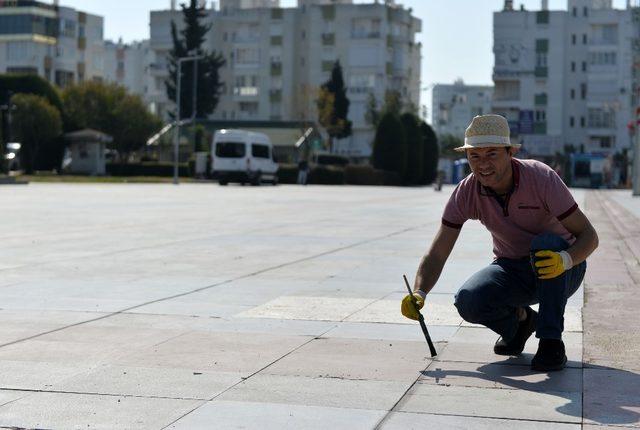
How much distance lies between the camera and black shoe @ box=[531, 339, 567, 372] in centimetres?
635

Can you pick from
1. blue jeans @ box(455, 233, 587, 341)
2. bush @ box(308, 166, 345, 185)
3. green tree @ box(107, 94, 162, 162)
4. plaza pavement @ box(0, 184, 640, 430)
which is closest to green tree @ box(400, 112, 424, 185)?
bush @ box(308, 166, 345, 185)

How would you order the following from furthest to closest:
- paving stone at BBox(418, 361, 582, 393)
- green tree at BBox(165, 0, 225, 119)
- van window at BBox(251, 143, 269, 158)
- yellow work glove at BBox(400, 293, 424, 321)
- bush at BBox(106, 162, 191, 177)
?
green tree at BBox(165, 0, 225, 119) < bush at BBox(106, 162, 191, 177) < van window at BBox(251, 143, 269, 158) < yellow work glove at BBox(400, 293, 424, 321) < paving stone at BBox(418, 361, 582, 393)

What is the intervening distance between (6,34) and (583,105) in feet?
189

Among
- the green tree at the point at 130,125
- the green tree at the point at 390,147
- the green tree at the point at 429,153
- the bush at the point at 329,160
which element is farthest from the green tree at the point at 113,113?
the green tree at the point at 429,153

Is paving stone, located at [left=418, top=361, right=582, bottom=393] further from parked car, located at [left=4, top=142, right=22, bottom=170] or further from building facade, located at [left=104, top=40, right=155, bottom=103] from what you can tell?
building facade, located at [left=104, top=40, right=155, bottom=103]

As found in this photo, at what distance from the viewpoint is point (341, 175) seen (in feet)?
232

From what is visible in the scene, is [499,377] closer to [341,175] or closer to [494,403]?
[494,403]

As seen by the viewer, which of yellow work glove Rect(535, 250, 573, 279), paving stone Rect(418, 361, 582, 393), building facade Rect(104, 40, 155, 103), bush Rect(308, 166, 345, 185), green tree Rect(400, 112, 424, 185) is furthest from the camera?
building facade Rect(104, 40, 155, 103)

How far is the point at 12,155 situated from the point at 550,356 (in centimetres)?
5349

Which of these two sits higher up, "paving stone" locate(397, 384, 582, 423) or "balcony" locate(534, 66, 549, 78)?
"balcony" locate(534, 66, 549, 78)

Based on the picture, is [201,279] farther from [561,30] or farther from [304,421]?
[561,30]

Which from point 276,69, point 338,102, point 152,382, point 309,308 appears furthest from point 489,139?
point 276,69

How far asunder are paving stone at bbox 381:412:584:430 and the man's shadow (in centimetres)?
26

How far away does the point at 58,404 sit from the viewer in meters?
5.44
